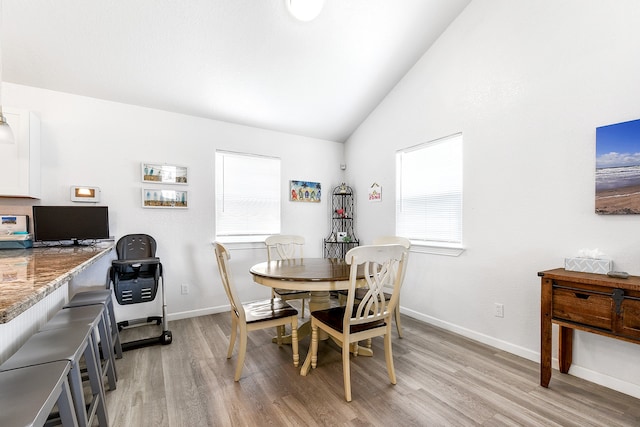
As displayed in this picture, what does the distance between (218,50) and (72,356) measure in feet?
8.70

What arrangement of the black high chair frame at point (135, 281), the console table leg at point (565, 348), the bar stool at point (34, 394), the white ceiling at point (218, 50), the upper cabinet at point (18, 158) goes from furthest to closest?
the black high chair frame at point (135, 281) < the upper cabinet at point (18, 158) < the white ceiling at point (218, 50) < the console table leg at point (565, 348) < the bar stool at point (34, 394)

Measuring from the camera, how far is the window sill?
2.97 meters

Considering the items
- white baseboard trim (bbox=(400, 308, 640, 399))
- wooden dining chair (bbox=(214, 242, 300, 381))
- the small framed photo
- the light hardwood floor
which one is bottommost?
the light hardwood floor

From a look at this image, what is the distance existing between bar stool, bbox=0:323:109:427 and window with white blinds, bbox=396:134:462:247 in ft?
10.1

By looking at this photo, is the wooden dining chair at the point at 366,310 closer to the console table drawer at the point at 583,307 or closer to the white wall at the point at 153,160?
the console table drawer at the point at 583,307

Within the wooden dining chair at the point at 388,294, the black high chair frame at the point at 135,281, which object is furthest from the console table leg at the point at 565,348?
the black high chair frame at the point at 135,281

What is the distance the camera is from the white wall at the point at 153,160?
2850 millimetres

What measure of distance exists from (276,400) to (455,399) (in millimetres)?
1183

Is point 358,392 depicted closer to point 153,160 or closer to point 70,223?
point 70,223

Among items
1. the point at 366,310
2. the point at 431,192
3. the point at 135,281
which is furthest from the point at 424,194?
the point at 135,281

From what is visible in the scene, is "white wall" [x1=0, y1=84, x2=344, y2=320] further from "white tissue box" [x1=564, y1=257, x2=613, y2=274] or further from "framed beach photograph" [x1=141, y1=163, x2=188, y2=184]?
"white tissue box" [x1=564, y1=257, x2=613, y2=274]

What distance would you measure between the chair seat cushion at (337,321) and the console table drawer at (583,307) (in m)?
1.18

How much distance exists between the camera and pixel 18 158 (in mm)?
2520

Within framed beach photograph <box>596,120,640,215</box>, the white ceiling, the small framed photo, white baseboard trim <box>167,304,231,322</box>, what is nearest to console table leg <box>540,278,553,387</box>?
framed beach photograph <box>596,120,640,215</box>
